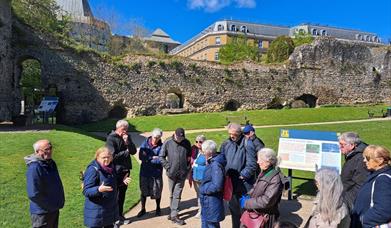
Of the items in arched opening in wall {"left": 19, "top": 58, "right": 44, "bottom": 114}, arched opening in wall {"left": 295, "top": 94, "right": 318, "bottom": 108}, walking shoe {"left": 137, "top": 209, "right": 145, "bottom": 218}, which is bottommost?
walking shoe {"left": 137, "top": 209, "right": 145, "bottom": 218}

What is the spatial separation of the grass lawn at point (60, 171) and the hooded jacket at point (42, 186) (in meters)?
1.76

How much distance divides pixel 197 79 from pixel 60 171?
750 inches

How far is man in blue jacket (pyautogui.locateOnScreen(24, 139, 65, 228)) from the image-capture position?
4.52 m

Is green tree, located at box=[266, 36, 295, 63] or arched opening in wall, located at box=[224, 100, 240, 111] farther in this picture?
green tree, located at box=[266, 36, 295, 63]

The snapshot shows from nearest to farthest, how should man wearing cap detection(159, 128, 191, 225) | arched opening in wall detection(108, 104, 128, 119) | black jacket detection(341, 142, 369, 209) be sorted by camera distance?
1. black jacket detection(341, 142, 369, 209)
2. man wearing cap detection(159, 128, 191, 225)
3. arched opening in wall detection(108, 104, 128, 119)

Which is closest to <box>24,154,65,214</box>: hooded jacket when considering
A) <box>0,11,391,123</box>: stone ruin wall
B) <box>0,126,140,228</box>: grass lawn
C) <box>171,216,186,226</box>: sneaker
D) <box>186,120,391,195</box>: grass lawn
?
<box>0,126,140,228</box>: grass lawn

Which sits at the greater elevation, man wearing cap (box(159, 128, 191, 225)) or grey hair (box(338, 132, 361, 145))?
grey hair (box(338, 132, 361, 145))

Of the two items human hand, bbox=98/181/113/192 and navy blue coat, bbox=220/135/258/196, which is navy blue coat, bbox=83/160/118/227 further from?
navy blue coat, bbox=220/135/258/196

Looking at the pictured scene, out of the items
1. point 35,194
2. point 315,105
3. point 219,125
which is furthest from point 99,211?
point 315,105

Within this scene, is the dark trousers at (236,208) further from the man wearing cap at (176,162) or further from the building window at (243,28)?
the building window at (243,28)

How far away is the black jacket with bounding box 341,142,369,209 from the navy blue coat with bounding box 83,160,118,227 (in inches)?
131

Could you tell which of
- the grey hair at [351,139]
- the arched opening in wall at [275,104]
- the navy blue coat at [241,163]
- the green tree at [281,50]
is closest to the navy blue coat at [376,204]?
the grey hair at [351,139]

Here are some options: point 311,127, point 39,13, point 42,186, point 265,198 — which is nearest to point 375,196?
point 265,198

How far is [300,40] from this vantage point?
4803 cm
